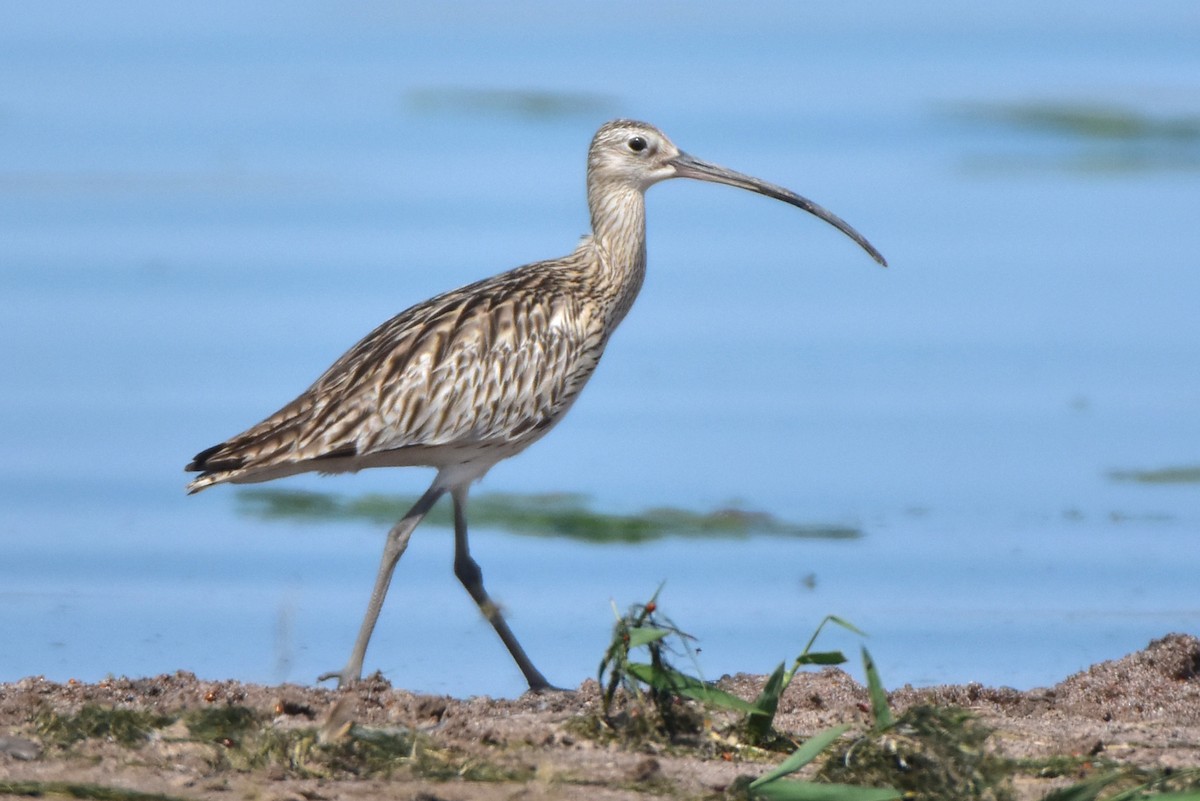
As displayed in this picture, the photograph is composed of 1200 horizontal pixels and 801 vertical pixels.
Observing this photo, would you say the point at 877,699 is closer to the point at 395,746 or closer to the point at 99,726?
the point at 395,746

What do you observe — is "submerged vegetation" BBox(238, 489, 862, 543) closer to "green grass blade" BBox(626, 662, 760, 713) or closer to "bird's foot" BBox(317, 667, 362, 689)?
"bird's foot" BBox(317, 667, 362, 689)

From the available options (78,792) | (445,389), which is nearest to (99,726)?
(78,792)

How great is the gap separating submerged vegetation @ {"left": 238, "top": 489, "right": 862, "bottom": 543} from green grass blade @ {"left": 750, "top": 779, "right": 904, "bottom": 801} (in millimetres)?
5222

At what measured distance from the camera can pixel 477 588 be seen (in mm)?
9484

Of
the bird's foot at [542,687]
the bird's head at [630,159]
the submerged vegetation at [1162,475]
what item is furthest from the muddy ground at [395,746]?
the submerged vegetation at [1162,475]

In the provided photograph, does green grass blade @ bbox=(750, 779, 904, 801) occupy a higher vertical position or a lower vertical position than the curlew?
lower

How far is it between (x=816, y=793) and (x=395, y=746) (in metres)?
1.20

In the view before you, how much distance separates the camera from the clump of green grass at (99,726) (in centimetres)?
657

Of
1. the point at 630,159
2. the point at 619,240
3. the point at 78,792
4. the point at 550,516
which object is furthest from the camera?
the point at 550,516

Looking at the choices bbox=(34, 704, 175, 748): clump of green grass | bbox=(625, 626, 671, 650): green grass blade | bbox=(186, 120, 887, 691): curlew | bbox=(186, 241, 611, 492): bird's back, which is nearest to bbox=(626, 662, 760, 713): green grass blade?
bbox=(625, 626, 671, 650): green grass blade

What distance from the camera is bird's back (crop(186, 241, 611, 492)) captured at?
348 inches

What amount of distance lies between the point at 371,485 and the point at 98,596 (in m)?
2.50

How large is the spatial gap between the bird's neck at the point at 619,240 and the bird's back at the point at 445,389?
0.68 feet

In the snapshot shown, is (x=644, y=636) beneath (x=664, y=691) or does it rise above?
above
